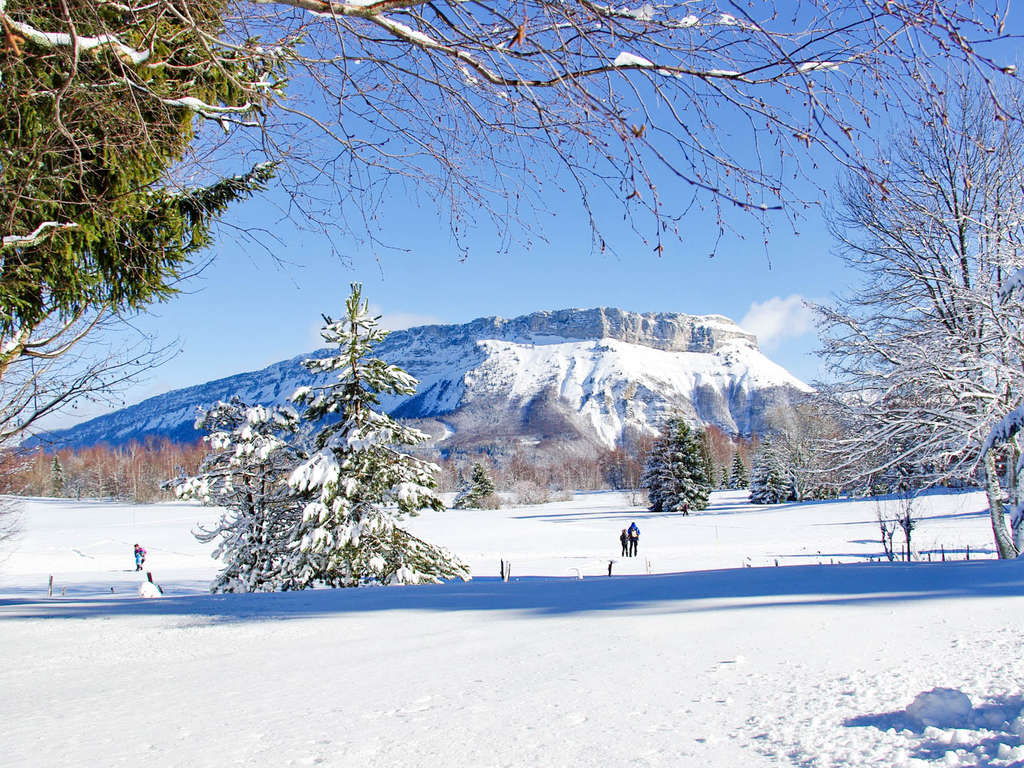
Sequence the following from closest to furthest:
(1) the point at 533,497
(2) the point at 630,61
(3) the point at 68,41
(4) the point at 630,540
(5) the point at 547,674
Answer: (2) the point at 630,61
(3) the point at 68,41
(5) the point at 547,674
(4) the point at 630,540
(1) the point at 533,497

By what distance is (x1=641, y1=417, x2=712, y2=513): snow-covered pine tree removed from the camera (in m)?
53.8

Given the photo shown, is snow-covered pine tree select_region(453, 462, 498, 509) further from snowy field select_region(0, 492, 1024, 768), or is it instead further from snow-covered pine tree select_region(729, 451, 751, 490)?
snowy field select_region(0, 492, 1024, 768)

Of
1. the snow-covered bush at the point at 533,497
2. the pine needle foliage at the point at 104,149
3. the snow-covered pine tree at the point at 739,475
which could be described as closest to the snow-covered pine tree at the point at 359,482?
the pine needle foliage at the point at 104,149

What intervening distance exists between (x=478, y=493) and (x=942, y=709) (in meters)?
72.5

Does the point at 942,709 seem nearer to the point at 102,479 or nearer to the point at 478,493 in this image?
the point at 478,493

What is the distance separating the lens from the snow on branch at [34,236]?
4355 millimetres

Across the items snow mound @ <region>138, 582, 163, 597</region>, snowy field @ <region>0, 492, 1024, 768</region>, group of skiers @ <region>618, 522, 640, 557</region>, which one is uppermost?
snowy field @ <region>0, 492, 1024, 768</region>

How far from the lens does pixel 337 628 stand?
4.91m

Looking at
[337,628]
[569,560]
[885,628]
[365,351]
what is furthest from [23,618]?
[569,560]

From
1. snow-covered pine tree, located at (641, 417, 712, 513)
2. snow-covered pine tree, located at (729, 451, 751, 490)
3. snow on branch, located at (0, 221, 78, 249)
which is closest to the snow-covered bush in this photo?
snow-covered pine tree, located at (729, 451, 751, 490)

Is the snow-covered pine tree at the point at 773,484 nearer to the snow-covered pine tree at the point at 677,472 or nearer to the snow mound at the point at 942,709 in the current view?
the snow-covered pine tree at the point at 677,472

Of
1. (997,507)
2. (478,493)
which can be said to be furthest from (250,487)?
(478,493)

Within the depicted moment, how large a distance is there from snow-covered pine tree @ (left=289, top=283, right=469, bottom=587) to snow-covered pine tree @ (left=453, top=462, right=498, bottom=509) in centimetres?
5878

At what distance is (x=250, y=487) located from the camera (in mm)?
17219
